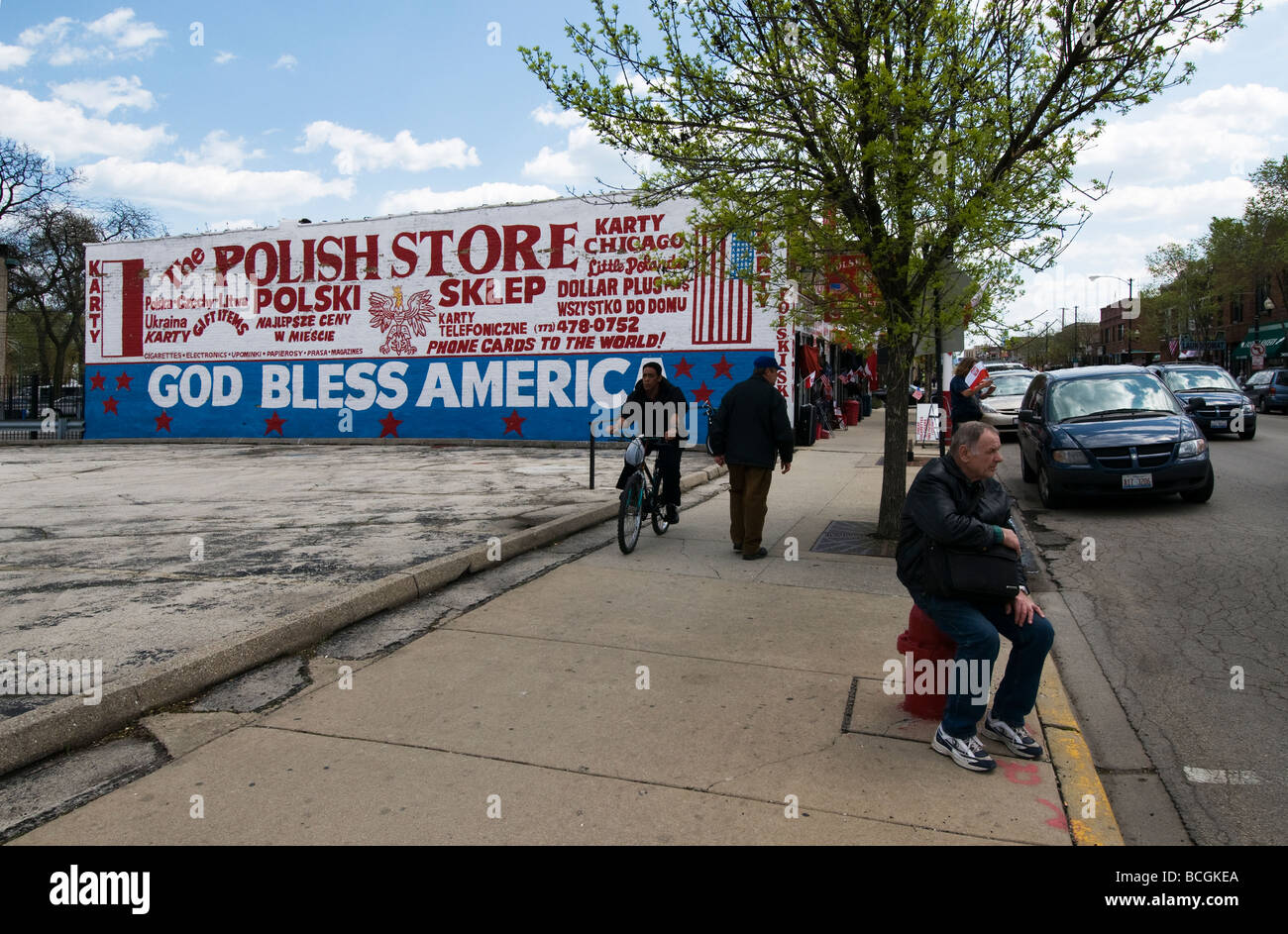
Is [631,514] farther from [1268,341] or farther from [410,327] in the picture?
[1268,341]

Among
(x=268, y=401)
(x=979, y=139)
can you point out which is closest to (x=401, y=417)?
(x=268, y=401)

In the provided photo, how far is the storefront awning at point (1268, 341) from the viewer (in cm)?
5353

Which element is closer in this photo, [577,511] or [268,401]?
[577,511]

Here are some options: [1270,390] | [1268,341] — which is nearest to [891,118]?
[1270,390]

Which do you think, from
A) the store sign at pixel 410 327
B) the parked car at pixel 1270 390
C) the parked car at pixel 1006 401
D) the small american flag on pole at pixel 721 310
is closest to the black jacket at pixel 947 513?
the store sign at pixel 410 327

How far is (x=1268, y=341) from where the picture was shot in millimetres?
56156

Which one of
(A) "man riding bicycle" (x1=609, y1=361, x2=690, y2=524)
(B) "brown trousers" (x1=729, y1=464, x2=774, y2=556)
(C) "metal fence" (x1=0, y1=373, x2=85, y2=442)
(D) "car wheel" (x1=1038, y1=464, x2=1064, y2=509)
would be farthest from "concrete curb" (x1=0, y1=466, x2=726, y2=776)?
(C) "metal fence" (x1=0, y1=373, x2=85, y2=442)

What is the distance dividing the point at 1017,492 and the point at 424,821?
11175 mm

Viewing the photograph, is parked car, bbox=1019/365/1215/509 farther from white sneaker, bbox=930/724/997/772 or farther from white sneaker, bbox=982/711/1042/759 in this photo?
white sneaker, bbox=930/724/997/772

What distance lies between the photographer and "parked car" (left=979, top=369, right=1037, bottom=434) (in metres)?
19.1

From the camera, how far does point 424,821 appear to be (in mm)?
3180

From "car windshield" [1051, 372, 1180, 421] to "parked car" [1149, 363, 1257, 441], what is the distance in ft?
27.4
